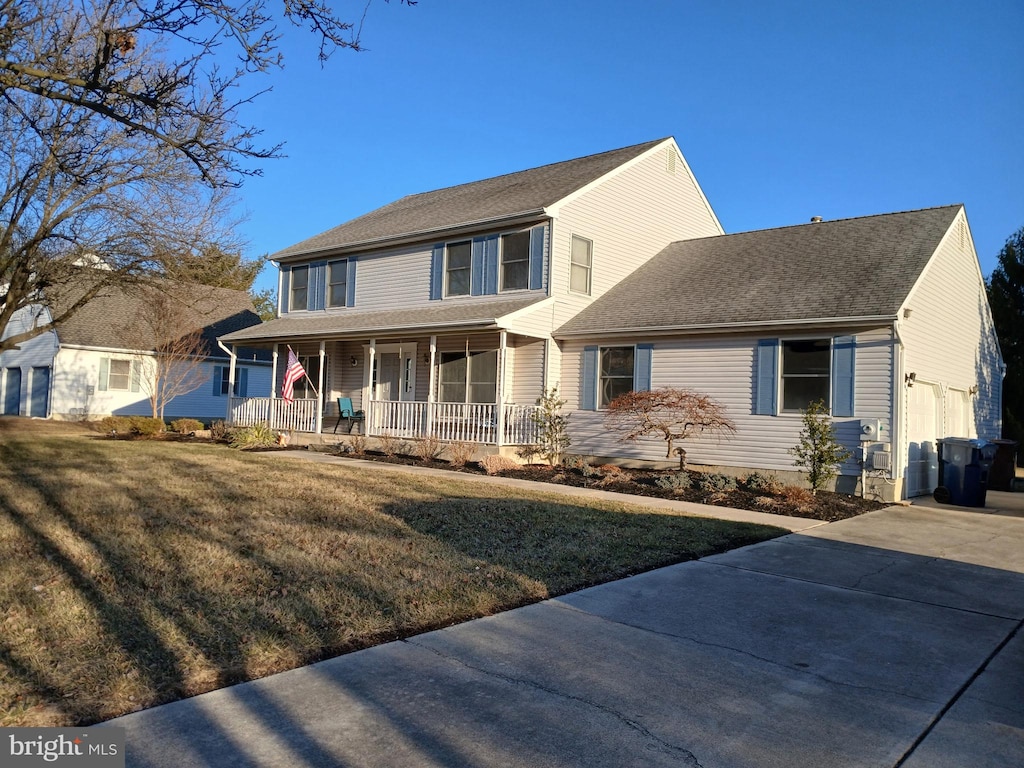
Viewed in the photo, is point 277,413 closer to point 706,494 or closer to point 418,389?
point 418,389

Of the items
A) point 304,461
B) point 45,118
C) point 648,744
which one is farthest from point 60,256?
point 648,744

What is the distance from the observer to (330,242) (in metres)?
21.7

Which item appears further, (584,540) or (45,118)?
(45,118)

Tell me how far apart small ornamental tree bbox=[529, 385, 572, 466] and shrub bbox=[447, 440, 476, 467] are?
152cm

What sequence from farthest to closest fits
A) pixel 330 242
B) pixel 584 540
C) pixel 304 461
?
pixel 330 242 → pixel 304 461 → pixel 584 540

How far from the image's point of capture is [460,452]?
16.0m

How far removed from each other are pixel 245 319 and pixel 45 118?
2444 centimetres

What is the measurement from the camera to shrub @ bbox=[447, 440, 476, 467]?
16.0m

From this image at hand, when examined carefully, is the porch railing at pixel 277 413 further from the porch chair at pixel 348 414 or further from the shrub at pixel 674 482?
the shrub at pixel 674 482

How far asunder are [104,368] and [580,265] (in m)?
20.0

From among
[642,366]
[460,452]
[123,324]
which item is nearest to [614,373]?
[642,366]

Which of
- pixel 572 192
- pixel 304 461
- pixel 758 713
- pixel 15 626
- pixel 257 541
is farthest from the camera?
pixel 572 192

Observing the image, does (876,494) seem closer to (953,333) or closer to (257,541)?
(953,333)

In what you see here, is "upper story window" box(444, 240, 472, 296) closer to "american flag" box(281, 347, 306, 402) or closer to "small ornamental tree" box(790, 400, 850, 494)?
"american flag" box(281, 347, 306, 402)
